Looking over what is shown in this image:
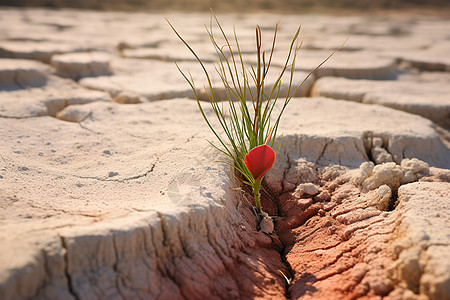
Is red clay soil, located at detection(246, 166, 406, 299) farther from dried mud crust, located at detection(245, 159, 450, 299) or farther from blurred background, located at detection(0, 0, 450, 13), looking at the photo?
blurred background, located at detection(0, 0, 450, 13)

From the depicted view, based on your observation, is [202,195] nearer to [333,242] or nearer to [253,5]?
[333,242]

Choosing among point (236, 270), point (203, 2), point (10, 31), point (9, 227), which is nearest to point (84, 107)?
point (9, 227)

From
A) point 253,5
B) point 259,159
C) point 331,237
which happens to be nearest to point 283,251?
point 331,237

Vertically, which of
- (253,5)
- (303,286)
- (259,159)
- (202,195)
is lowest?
(303,286)

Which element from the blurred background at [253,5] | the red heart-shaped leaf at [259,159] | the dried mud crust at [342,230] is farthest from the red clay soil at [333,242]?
the blurred background at [253,5]

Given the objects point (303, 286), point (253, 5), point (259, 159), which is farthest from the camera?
point (253, 5)

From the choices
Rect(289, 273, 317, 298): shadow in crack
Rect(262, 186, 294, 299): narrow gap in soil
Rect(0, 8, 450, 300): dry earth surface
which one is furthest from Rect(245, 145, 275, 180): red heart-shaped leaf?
Rect(289, 273, 317, 298): shadow in crack

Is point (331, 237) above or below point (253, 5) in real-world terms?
below
